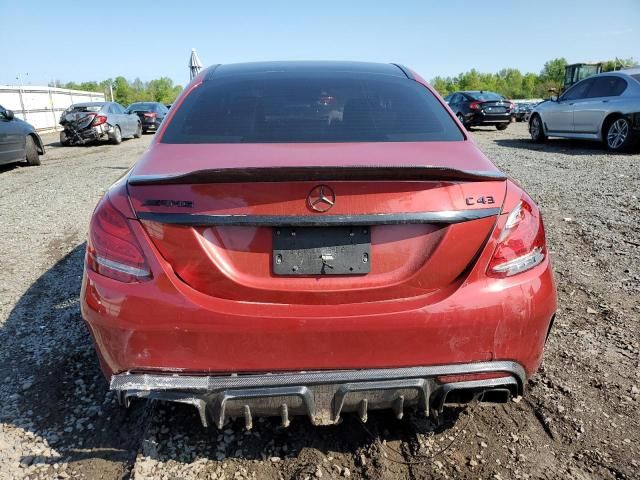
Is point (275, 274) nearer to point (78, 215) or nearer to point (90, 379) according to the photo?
point (90, 379)

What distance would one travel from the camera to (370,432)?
2.33 meters

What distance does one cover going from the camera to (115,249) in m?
1.90

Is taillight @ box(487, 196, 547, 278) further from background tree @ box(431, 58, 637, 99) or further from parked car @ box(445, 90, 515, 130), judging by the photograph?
background tree @ box(431, 58, 637, 99)

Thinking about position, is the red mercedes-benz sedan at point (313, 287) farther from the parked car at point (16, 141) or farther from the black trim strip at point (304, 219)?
the parked car at point (16, 141)

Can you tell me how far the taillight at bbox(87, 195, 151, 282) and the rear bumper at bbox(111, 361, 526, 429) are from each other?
395 millimetres

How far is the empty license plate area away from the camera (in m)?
1.84

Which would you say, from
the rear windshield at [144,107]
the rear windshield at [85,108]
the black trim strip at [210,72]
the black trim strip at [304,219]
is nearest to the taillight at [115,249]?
the black trim strip at [304,219]

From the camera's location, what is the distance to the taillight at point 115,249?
1.87 m

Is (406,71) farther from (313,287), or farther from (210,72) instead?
(313,287)

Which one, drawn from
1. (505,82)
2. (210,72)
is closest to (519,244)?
(210,72)

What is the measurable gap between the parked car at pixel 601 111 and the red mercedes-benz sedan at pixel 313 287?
10652mm

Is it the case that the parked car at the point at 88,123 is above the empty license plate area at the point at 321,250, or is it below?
below

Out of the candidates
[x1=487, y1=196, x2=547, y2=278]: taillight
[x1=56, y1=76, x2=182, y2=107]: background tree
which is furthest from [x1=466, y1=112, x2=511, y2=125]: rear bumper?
[x1=56, y1=76, x2=182, y2=107]: background tree

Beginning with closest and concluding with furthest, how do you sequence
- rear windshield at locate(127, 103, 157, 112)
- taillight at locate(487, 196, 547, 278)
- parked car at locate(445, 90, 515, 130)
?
taillight at locate(487, 196, 547, 278) → parked car at locate(445, 90, 515, 130) → rear windshield at locate(127, 103, 157, 112)
